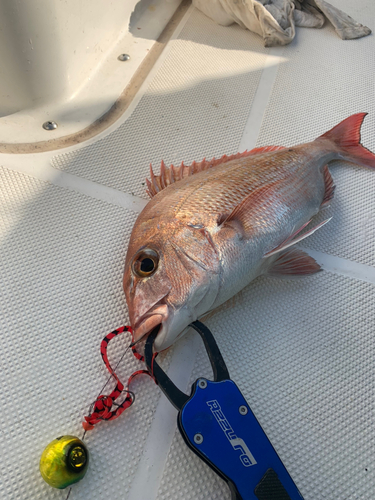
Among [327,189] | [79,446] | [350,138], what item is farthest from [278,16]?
[79,446]

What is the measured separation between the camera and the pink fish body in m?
1.10

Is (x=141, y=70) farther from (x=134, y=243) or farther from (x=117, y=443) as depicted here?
(x=117, y=443)

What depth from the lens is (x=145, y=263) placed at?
1147 mm

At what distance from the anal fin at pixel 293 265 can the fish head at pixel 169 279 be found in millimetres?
342

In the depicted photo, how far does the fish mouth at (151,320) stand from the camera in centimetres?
106

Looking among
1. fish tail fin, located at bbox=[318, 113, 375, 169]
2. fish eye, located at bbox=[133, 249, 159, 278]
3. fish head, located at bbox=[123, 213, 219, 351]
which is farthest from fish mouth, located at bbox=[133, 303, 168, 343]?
fish tail fin, located at bbox=[318, 113, 375, 169]

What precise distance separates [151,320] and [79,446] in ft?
1.26

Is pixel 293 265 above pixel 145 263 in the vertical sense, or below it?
below

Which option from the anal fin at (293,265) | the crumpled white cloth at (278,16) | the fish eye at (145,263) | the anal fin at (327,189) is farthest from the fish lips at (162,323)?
the crumpled white cloth at (278,16)

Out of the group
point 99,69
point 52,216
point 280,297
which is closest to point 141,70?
point 99,69

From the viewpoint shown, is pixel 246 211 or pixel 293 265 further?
pixel 293 265

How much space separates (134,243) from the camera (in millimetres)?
1238

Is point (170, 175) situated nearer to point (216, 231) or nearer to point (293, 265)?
point (216, 231)

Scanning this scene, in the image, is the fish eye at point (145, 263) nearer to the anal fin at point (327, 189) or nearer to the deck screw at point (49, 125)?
the anal fin at point (327, 189)
